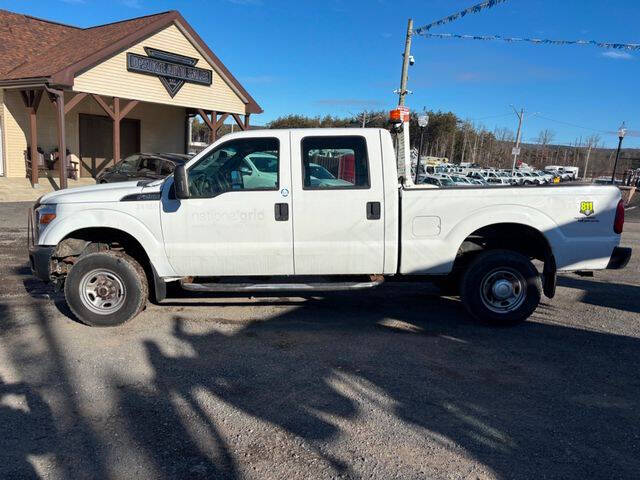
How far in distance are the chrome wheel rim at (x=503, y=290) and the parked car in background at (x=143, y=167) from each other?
11.9 m

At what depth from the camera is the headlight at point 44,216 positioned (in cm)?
514

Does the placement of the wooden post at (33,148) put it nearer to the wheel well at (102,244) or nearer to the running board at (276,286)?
the wheel well at (102,244)

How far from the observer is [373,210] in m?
5.08

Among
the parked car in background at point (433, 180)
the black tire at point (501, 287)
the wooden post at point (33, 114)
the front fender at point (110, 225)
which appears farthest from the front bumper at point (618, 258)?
the parked car in background at point (433, 180)

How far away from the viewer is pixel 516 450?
125 inches

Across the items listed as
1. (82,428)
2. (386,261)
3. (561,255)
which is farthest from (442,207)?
(82,428)

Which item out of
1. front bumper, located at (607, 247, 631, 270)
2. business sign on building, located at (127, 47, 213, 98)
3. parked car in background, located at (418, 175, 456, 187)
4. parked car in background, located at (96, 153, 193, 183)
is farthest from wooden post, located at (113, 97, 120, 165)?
parked car in background, located at (418, 175, 456, 187)

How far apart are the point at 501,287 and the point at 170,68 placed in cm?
1837

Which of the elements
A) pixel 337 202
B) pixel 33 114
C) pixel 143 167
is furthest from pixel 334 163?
pixel 33 114

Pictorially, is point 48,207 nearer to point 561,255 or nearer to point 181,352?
point 181,352

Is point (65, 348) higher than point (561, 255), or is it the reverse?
point (561, 255)

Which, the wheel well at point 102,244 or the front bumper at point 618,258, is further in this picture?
the wheel well at point 102,244

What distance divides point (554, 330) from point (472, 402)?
216cm

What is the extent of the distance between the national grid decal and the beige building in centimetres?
1612
